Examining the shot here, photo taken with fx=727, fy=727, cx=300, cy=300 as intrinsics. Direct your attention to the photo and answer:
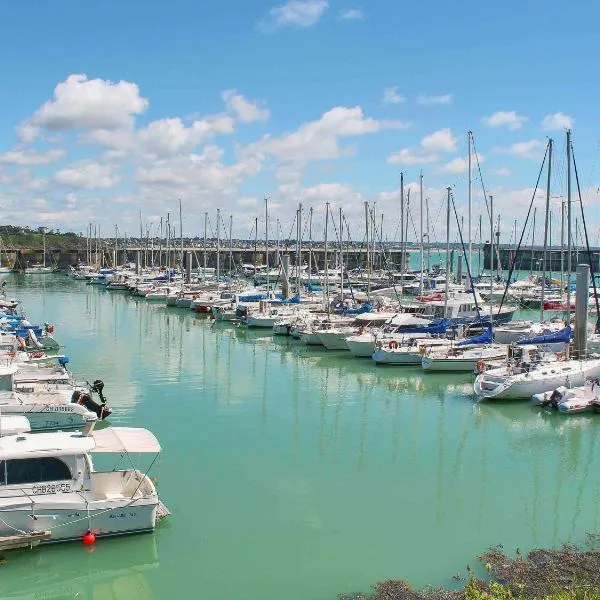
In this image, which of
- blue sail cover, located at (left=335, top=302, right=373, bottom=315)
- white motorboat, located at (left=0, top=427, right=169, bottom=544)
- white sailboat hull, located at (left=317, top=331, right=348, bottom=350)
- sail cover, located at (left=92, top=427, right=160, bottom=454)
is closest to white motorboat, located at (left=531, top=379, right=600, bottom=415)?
white sailboat hull, located at (left=317, top=331, right=348, bottom=350)

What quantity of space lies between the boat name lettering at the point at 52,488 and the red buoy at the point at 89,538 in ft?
3.58

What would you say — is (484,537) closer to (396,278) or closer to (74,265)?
(396,278)

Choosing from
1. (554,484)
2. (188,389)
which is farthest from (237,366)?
(554,484)

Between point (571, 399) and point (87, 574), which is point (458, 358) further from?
point (87, 574)

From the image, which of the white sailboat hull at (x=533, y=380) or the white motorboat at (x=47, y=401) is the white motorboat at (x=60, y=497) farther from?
the white sailboat hull at (x=533, y=380)

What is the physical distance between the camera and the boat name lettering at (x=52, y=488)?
54.8 ft

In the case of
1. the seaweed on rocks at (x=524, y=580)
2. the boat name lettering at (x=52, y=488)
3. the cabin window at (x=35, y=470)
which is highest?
the cabin window at (x=35, y=470)

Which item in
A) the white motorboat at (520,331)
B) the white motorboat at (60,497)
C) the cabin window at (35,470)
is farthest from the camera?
the white motorboat at (520,331)

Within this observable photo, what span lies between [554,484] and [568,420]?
7.90m

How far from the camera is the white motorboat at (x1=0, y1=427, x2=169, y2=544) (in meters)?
16.2

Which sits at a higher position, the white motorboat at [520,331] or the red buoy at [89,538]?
the white motorboat at [520,331]

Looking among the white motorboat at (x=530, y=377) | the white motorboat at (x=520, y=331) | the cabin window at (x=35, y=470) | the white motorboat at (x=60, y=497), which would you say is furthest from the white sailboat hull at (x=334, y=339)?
the cabin window at (x=35, y=470)

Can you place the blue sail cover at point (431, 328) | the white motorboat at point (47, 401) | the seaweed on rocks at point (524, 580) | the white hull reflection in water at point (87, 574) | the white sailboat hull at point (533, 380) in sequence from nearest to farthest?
the seaweed on rocks at point (524, 580) → the white hull reflection in water at point (87, 574) → the white motorboat at point (47, 401) → the white sailboat hull at point (533, 380) → the blue sail cover at point (431, 328)

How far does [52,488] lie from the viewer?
16844mm
